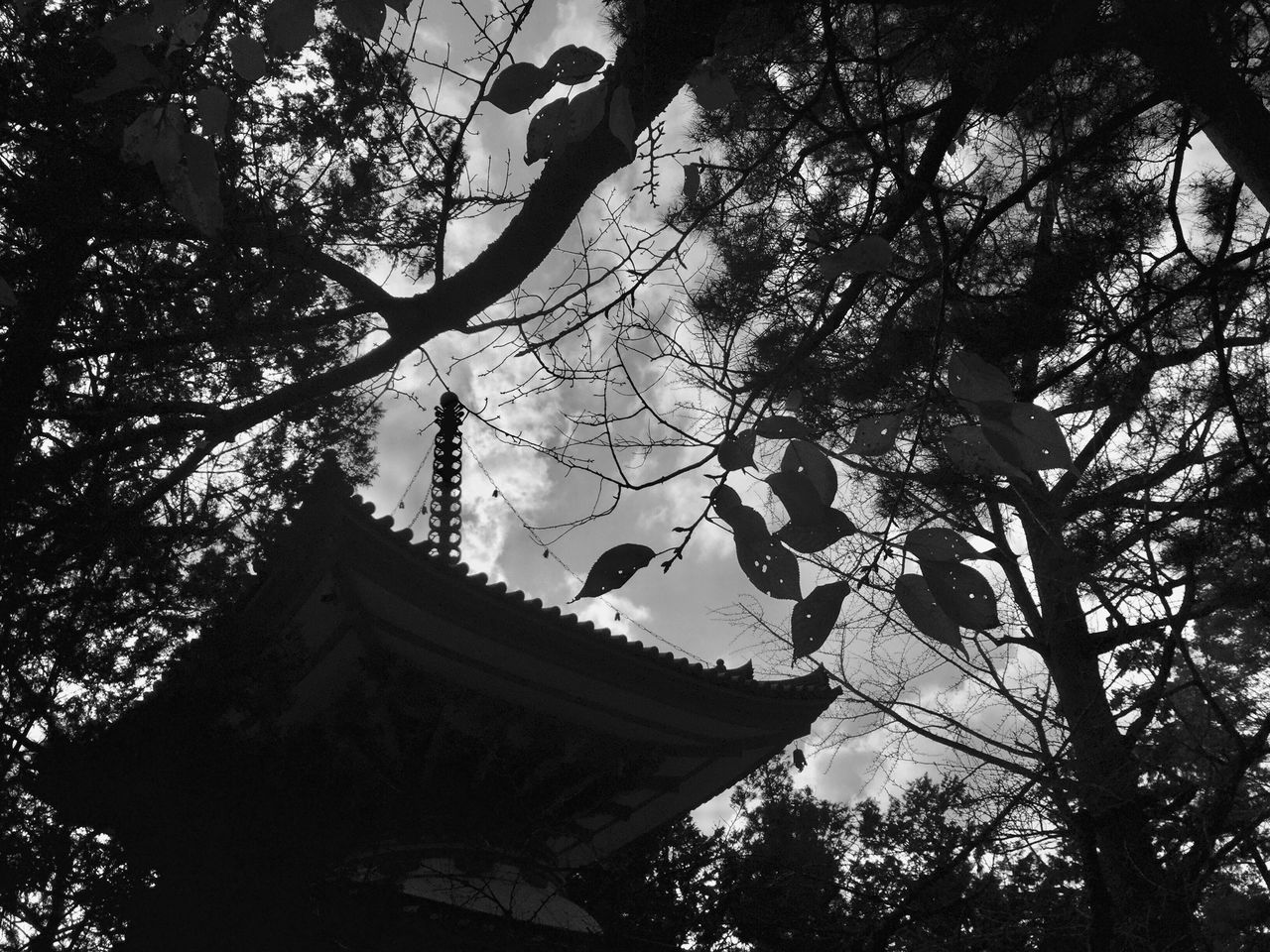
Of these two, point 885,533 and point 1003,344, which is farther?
point 1003,344

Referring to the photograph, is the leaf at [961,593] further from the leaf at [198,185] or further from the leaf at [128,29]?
the leaf at [128,29]

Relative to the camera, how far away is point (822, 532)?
99 cm

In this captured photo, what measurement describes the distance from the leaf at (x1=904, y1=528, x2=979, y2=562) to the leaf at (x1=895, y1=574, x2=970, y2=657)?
3cm

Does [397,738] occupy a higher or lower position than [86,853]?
higher

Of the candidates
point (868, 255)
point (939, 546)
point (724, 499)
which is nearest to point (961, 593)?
point (939, 546)

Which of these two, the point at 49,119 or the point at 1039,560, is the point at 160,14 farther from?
the point at 1039,560

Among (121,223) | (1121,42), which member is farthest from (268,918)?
(1121,42)

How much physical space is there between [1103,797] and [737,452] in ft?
11.6

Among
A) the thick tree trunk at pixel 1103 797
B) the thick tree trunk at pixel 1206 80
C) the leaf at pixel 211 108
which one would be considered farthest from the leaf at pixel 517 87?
the thick tree trunk at pixel 1103 797

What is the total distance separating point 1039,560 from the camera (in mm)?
4566

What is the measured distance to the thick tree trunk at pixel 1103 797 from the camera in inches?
126

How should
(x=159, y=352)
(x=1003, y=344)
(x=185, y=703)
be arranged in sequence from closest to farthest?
(x=1003, y=344) → (x=185, y=703) → (x=159, y=352)

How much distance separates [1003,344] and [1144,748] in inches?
109

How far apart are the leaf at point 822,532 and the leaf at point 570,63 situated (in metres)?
0.64
